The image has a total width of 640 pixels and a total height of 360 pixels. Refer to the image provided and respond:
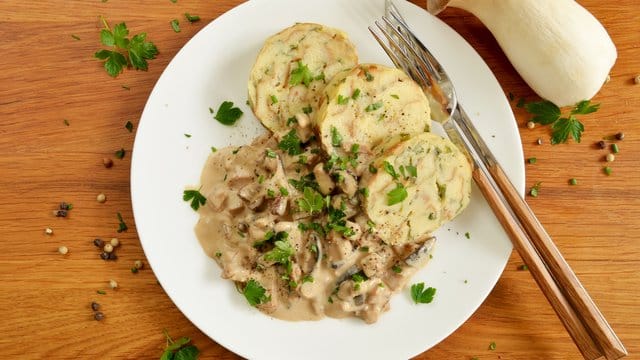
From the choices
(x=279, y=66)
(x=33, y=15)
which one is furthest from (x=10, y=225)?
(x=279, y=66)

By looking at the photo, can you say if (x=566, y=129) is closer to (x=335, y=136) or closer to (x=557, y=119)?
(x=557, y=119)

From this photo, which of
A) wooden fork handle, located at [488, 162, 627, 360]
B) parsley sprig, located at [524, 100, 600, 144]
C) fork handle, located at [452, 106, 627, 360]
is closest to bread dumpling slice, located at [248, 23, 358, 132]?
fork handle, located at [452, 106, 627, 360]

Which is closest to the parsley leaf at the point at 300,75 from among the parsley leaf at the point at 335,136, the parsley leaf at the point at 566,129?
the parsley leaf at the point at 335,136

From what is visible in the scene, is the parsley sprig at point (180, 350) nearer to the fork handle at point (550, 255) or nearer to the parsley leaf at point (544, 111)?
the fork handle at point (550, 255)

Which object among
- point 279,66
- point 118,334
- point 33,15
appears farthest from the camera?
point 33,15

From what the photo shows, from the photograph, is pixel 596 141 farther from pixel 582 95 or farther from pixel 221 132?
pixel 221 132

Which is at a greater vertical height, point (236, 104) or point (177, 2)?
point (177, 2)

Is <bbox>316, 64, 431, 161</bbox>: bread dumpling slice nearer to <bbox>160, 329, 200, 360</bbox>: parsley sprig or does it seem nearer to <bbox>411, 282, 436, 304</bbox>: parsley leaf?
<bbox>411, 282, 436, 304</bbox>: parsley leaf
